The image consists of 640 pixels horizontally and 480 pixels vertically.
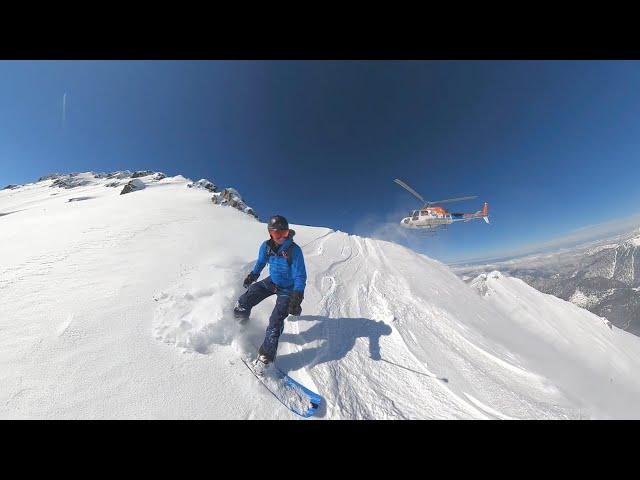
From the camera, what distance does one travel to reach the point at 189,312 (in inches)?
163

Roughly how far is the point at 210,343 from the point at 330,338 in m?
2.27

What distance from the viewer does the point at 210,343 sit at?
145 inches

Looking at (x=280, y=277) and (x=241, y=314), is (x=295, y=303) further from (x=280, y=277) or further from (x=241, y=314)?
(x=241, y=314)

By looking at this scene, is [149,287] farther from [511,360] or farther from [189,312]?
[511,360]

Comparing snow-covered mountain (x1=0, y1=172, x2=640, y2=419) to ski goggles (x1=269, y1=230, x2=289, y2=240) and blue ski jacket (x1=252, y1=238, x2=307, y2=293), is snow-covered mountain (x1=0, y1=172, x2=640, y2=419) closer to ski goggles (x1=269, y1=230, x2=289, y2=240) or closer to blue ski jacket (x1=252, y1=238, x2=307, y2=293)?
blue ski jacket (x1=252, y1=238, x2=307, y2=293)

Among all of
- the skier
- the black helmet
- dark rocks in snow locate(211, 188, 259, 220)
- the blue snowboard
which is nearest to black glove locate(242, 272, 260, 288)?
the skier

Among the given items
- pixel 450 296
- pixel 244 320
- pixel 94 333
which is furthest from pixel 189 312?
pixel 450 296

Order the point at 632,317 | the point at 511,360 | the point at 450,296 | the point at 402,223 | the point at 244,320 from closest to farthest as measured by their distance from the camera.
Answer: the point at 244,320, the point at 511,360, the point at 450,296, the point at 402,223, the point at 632,317

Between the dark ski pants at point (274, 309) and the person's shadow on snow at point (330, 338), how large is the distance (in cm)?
46

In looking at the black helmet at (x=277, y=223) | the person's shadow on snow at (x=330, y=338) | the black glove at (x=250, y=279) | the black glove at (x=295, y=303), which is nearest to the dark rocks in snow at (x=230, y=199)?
the black glove at (x=250, y=279)

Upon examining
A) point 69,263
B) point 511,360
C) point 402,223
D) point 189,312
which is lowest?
point 511,360
